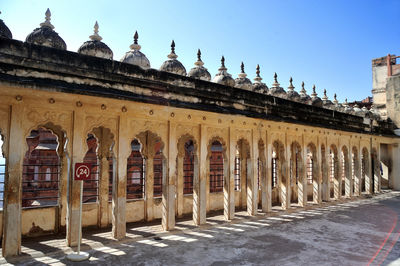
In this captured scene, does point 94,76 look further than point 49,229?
No

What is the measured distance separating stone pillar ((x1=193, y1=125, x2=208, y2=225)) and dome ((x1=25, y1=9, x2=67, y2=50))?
4.40m

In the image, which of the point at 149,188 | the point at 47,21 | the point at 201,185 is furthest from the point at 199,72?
the point at 47,21

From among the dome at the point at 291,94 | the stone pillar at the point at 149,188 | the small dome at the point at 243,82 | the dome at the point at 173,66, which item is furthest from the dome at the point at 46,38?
the dome at the point at 291,94

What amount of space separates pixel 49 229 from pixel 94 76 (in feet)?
14.5

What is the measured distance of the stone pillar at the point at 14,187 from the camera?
18.6 ft

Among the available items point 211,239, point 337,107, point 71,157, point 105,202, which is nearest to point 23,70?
point 71,157

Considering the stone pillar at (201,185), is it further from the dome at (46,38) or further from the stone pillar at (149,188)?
the dome at (46,38)

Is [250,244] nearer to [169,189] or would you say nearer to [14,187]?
[169,189]

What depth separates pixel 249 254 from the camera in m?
6.15

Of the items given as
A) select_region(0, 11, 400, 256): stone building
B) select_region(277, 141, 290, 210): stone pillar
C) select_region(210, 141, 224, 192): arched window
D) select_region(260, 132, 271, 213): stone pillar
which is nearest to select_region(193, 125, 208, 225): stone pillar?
select_region(0, 11, 400, 256): stone building

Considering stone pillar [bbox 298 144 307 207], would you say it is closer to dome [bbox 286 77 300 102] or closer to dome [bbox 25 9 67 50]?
dome [bbox 286 77 300 102]

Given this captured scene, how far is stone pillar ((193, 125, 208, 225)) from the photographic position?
8.66m

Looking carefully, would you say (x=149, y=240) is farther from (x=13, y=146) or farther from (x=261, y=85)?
(x=261, y=85)

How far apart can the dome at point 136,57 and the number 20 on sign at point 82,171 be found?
3222mm
